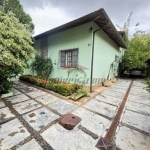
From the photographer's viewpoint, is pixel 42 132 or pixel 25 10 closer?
pixel 42 132

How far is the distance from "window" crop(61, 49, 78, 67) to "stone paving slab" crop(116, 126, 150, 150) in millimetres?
4181

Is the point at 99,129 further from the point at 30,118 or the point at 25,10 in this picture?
the point at 25,10

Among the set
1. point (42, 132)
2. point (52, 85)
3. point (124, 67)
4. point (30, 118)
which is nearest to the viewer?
point (42, 132)

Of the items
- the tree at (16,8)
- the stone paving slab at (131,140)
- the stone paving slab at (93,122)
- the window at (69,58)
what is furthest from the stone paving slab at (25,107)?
the tree at (16,8)

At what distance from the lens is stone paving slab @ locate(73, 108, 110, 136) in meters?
2.20

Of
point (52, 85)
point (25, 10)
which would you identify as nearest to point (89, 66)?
point (52, 85)

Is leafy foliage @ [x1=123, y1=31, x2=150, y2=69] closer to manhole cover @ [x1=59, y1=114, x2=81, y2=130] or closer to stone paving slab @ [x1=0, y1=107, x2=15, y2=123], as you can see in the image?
manhole cover @ [x1=59, y1=114, x2=81, y2=130]

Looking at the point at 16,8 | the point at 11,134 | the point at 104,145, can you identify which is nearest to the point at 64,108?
the point at 11,134

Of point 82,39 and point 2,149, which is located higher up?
point 82,39

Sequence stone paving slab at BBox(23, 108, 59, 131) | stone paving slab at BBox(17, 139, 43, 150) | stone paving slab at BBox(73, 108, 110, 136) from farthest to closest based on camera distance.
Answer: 1. stone paving slab at BBox(23, 108, 59, 131)
2. stone paving slab at BBox(73, 108, 110, 136)
3. stone paving slab at BBox(17, 139, 43, 150)

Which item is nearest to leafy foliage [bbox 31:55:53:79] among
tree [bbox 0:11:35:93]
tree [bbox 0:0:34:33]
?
tree [bbox 0:11:35:93]

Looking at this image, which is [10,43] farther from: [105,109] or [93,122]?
[105,109]

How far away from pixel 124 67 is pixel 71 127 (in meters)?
10.8

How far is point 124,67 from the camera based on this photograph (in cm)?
1118
